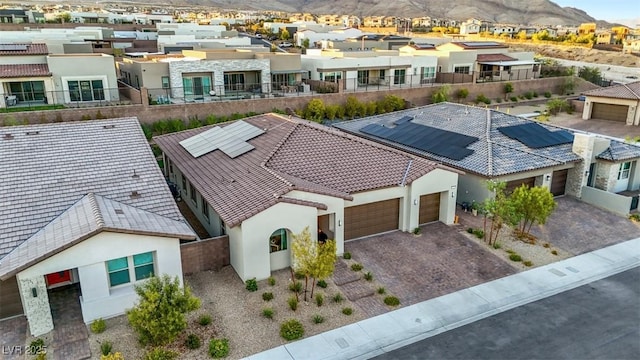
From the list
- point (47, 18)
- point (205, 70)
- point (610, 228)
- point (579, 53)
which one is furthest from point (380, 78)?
point (47, 18)

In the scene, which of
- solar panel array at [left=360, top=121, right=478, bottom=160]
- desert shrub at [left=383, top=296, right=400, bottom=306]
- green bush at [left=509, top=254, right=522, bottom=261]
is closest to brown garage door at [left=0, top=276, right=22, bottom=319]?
desert shrub at [left=383, top=296, right=400, bottom=306]

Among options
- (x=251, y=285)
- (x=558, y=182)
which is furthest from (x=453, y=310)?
(x=558, y=182)

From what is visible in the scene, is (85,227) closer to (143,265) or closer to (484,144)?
(143,265)

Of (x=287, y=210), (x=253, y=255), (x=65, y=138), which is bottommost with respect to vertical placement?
(x=253, y=255)

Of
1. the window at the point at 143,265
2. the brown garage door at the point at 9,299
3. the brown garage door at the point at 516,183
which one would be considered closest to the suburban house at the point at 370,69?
the brown garage door at the point at 516,183

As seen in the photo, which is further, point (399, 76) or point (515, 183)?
point (399, 76)

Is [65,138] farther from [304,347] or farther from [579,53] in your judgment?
[579,53]

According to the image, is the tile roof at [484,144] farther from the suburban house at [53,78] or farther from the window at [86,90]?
the window at [86,90]
